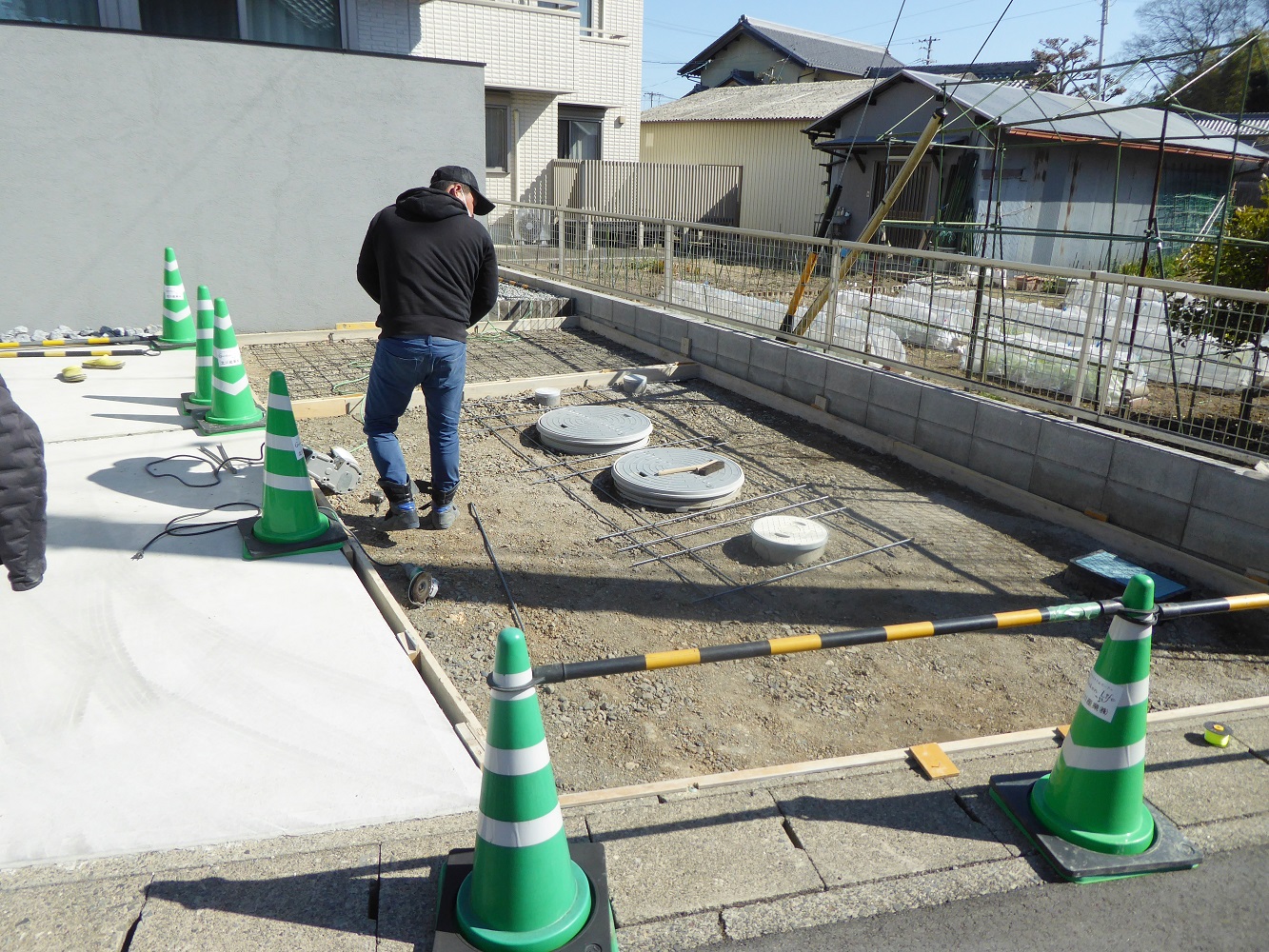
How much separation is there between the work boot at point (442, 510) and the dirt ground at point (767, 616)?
60mm

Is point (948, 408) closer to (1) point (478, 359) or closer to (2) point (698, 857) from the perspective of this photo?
(2) point (698, 857)

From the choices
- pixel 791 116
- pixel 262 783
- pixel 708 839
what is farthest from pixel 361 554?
pixel 791 116

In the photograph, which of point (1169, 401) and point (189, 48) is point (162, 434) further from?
point (1169, 401)

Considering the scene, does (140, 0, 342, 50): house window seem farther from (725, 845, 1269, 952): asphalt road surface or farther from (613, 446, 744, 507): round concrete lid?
(725, 845, 1269, 952): asphalt road surface

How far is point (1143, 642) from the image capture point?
241cm

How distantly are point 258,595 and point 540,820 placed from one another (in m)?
2.25

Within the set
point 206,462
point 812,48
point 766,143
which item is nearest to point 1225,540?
point 206,462

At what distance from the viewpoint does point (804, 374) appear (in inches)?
277

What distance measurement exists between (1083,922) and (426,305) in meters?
3.58

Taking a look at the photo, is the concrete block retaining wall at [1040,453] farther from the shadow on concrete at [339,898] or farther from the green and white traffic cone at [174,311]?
the green and white traffic cone at [174,311]

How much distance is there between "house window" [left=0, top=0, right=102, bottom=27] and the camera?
11520mm

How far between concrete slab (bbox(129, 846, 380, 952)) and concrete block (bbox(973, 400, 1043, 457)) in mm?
4451

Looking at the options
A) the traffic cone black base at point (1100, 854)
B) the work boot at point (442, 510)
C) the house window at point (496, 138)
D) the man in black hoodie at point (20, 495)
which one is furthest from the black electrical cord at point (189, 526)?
the house window at point (496, 138)

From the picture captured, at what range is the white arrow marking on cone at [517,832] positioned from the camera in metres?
2.05
